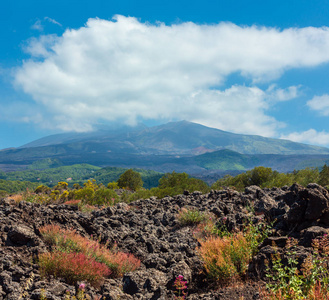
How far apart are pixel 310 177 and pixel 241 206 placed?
14.8 meters

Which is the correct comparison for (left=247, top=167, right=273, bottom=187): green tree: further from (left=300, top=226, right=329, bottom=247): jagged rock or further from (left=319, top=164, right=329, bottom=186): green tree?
(left=300, top=226, right=329, bottom=247): jagged rock

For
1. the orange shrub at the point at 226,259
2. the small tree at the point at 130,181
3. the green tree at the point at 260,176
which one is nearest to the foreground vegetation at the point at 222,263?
the orange shrub at the point at 226,259


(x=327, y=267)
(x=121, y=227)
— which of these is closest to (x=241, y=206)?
(x=121, y=227)

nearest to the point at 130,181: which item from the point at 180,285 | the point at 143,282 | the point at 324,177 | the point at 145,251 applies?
the point at 324,177

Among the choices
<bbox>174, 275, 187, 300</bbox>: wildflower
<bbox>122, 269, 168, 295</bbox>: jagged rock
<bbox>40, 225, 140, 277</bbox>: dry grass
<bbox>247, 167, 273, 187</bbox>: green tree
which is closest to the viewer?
<bbox>174, 275, 187, 300</bbox>: wildflower

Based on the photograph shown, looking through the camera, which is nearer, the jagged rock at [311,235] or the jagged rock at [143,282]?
the jagged rock at [143,282]

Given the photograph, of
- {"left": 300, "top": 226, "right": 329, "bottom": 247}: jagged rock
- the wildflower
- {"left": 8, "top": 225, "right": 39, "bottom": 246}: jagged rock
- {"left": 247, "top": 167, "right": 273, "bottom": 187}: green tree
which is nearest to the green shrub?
{"left": 300, "top": 226, "right": 329, "bottom": 247}: jagged rock

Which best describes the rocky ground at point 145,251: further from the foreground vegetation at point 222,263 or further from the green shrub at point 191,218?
the green shrub at point 191,218

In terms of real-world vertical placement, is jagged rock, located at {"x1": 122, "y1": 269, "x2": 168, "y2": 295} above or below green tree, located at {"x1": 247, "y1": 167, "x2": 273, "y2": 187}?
below

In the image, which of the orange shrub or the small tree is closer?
the orange shrub

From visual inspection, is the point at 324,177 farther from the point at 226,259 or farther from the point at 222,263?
the point at 222,263

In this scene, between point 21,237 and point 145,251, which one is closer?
point 21,237

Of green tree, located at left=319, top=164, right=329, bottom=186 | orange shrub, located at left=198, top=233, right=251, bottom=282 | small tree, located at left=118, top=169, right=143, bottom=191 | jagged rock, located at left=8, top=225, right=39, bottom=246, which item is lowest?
small tree, located at left=118, top=169, right=143, bottom=191

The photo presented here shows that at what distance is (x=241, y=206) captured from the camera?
11.8 metres
